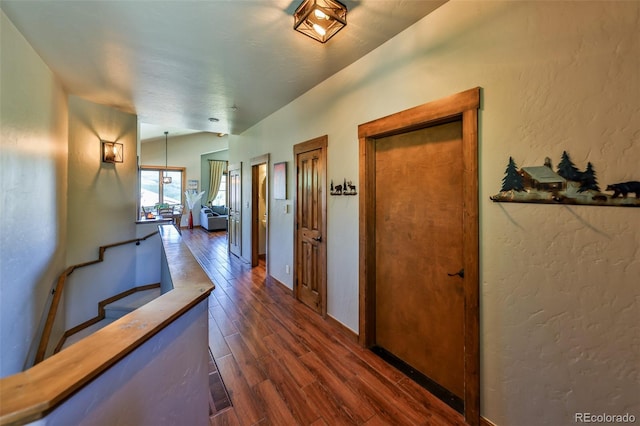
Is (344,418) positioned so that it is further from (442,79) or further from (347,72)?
(347,72)

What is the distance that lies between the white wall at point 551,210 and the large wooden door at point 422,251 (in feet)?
0.83

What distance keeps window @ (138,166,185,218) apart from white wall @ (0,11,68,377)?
7.60 m

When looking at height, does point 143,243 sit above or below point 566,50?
below

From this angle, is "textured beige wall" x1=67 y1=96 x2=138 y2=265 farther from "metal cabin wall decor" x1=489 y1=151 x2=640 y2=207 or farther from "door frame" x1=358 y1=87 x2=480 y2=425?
"metal cabin wall decor" x1=489 y1=151 x2=640 y2=207

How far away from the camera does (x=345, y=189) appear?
2543 millimetres

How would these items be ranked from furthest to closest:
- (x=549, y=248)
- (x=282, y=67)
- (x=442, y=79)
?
(x=282, y=67) < (x=442, y=79) < (x=549, y=248)

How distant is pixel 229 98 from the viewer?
3314 mm

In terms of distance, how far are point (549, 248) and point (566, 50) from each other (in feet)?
3.19

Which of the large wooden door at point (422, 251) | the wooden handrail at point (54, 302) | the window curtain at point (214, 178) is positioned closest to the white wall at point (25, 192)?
the wooden handrail at point (54, 302)

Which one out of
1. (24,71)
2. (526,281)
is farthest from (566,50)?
(24,71)

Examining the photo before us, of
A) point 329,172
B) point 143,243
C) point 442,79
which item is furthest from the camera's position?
point 143,243

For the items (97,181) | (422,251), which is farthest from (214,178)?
(422,251)

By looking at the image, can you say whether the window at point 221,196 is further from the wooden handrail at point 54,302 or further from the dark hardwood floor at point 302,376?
the dark hardwood floor at point 302,376

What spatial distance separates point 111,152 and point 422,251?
14.0ft
